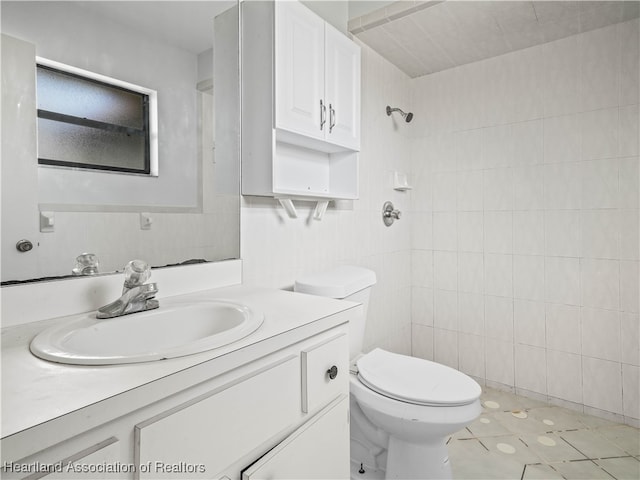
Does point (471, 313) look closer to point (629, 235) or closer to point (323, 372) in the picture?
point (629, 235)

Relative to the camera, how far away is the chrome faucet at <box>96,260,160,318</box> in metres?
0.91

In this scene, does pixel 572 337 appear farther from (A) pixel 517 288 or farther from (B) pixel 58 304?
(B) pixel 58 304

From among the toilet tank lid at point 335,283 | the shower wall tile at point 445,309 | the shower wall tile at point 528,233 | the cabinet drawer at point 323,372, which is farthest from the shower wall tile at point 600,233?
the cabinet drawer at point 323,372

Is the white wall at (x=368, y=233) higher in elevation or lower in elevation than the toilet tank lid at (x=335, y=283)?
higher

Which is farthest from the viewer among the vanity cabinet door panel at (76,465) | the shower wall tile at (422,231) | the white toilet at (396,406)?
the shower wall tile at (422,231)

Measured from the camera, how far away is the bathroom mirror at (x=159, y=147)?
33.8 inches

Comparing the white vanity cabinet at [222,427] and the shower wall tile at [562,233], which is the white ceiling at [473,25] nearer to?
the shower wall tile at [562,233]

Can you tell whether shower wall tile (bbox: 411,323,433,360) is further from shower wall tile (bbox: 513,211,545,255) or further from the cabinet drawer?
the cabinet drawer

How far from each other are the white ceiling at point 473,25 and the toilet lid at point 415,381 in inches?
65.2

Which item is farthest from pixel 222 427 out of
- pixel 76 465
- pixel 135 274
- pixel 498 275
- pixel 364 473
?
pixel 498 275

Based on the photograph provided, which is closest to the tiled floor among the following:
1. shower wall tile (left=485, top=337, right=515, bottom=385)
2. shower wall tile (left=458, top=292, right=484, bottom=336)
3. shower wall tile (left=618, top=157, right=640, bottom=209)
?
shower wall tile (left=485, top=337, right=515, bottom=385)

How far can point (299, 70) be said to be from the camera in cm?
141

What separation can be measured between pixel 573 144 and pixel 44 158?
239cm

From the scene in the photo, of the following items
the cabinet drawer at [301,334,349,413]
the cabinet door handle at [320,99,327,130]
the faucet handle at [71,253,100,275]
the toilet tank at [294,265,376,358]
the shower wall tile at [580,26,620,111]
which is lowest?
the cabinet drawer at [301,334,349,413]
